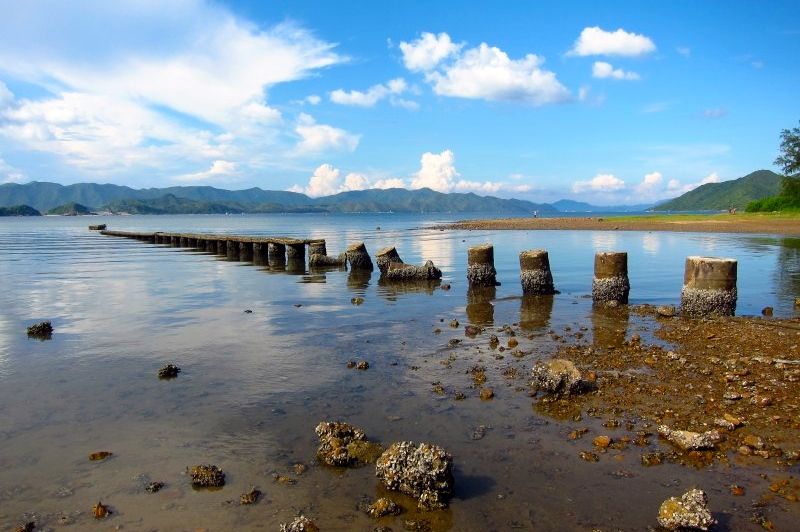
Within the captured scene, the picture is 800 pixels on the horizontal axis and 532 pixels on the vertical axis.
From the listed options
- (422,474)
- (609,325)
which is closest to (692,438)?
(422,474)

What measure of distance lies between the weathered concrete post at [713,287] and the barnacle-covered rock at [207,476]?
47.5 ft

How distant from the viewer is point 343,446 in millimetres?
7887

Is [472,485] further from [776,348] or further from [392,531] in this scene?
[776,348]

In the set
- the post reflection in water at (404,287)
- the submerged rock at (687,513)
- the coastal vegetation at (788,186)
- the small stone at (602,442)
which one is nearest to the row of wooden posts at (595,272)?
the post reflection in water at (404,287)

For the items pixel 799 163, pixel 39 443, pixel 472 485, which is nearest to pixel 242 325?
pixel 39 443

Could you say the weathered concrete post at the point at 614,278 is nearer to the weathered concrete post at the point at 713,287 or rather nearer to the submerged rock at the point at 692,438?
the weathered concrete post at the point at 713,287

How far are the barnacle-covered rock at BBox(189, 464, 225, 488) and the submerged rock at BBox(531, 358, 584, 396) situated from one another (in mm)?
5803

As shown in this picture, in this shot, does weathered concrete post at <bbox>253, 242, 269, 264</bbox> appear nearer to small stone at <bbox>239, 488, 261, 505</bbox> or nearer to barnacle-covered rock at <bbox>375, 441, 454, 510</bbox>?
small stone at <bbox>239, 488, 261, 505</bbox>

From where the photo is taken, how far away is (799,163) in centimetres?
8869

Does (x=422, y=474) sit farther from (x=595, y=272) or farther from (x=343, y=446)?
(x=595, y=272)

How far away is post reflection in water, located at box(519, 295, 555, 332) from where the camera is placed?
15.9 meters

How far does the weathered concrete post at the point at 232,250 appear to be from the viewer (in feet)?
140

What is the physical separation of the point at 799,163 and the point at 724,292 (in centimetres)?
9336

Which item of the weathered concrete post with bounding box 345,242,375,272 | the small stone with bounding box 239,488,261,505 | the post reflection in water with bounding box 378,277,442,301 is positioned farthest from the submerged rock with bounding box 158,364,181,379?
the weathered concrete post with bounding box 345,242,375,272
